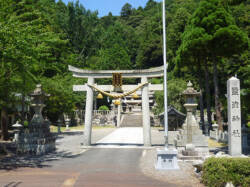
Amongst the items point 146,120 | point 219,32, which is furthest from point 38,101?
point 219,32

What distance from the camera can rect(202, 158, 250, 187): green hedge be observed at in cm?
803

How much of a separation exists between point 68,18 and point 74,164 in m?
52.6

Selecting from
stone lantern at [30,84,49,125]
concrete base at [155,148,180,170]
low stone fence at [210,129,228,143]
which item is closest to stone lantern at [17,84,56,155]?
stone lantern at [30,84,49,125]

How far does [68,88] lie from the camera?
3312cm

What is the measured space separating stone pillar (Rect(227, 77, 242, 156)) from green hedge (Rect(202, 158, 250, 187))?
198 centimetres

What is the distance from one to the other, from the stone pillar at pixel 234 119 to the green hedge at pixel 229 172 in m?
1.98

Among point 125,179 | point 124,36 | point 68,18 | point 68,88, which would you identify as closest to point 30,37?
point 125,179

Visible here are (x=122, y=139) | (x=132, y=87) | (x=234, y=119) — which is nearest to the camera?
(x=234, y=119)

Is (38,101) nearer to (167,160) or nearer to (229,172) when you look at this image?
(167,160)

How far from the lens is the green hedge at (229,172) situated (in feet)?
26.3

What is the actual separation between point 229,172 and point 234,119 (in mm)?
2756

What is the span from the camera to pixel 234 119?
1033 cm

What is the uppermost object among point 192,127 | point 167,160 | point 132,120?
point 192,127

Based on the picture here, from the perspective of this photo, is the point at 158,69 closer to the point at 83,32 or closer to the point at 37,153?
the point at 37,153
